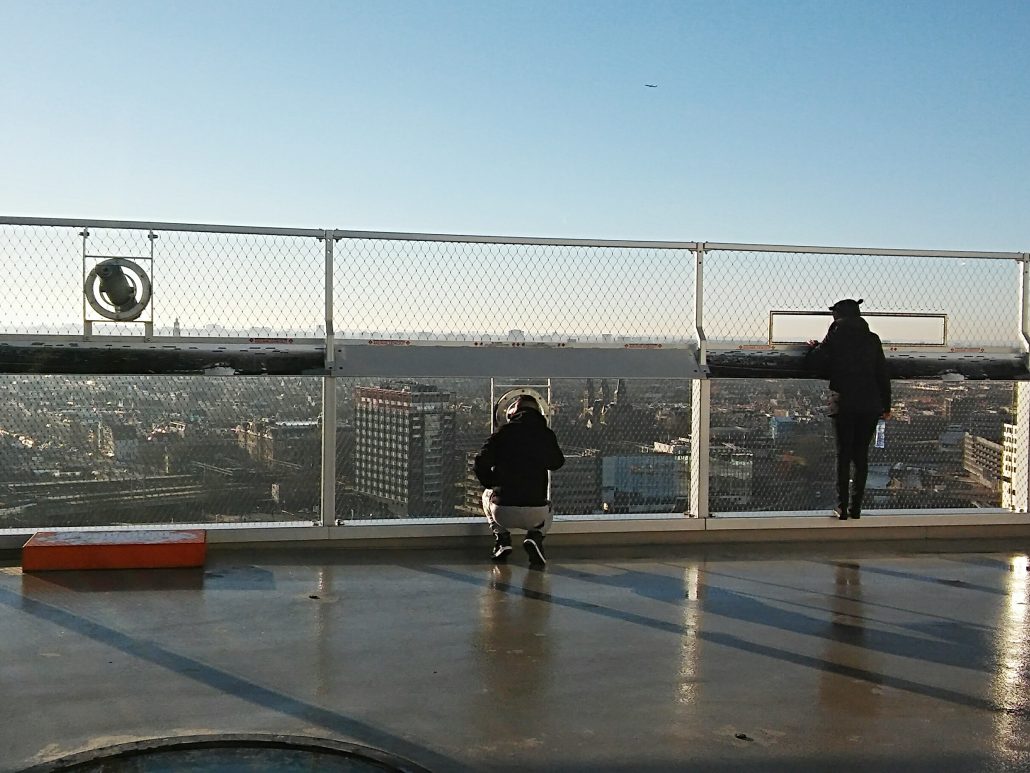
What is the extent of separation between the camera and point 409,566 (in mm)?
7801

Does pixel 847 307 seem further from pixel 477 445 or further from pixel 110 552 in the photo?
pixel 110 552

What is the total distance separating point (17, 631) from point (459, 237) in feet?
13.5

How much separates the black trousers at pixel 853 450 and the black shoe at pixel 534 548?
279 cm

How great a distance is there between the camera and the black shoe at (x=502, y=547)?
26.3ft

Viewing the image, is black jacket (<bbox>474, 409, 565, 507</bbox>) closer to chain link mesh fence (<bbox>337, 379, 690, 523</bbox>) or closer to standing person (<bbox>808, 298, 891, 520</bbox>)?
chain link mesh fence (<bbox>337, 379, 690, 523</bbox>)

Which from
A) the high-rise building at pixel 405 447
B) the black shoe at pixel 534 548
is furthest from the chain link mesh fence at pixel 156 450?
the black shoe at pixel 534 548

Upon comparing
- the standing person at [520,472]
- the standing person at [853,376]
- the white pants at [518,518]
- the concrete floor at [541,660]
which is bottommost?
the concrete floor at [541,660]

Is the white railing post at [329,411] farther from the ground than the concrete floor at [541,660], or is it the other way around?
the white railing post at [329,411]

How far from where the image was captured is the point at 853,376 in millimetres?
8766

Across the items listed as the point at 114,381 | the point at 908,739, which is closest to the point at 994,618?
the point at 908,739

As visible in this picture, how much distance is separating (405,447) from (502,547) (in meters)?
1.11

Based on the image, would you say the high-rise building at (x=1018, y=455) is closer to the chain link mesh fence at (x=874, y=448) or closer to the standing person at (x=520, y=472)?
the chain link mesh fence at (x=874, y=448)

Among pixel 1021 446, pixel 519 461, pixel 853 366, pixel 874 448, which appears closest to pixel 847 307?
pixel 853 366

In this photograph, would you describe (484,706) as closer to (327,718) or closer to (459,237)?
(327,718)
